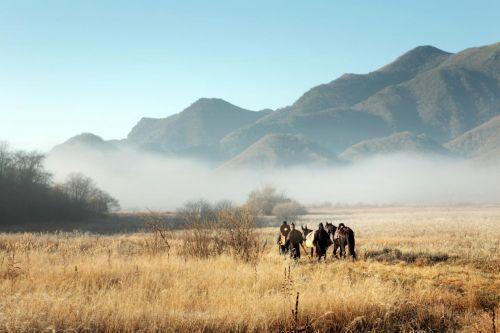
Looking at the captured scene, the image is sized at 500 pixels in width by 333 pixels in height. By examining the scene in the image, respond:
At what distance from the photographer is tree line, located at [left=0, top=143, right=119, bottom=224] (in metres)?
50.8

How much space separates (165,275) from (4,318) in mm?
4875

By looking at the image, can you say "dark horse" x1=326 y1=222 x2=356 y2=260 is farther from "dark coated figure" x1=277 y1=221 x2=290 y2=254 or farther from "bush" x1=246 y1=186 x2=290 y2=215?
"bush" x1=246 y1=186 x2=290 y2=215

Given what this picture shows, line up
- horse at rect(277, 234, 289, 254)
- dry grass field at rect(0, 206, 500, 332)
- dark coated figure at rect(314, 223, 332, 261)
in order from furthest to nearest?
horse at rect(277, 234, 289, 254)
dark coated figure at rect(314, 223, 332, 261)
dry grass field at rect(0, 206, 500, 332)

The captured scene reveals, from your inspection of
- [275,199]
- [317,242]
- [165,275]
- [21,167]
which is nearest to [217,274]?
[165,275]

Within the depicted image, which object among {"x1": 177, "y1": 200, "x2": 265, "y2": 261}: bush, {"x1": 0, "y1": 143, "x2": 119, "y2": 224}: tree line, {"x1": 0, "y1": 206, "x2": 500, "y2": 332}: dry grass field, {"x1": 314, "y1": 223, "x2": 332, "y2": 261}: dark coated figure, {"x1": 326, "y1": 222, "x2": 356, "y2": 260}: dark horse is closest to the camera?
{"x1": 0, "y1": 206, "x2": 500, "y2": 332}: dry grass field

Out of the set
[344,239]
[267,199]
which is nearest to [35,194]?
[267,199]

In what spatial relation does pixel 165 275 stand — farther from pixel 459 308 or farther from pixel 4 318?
pixel 459 308

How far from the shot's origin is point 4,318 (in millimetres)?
5957

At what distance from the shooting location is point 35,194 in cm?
5394

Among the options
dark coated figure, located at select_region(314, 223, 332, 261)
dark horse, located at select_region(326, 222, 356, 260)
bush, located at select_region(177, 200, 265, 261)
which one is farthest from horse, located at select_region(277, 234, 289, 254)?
dark horse, located at select_region(326, 222, 356, 260)

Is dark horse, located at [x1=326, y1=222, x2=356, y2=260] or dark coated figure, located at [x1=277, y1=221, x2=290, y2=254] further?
dark horse, located at [x1=326, y1=222, x2=356, y2=260]

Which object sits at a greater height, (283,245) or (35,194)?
(35,194)

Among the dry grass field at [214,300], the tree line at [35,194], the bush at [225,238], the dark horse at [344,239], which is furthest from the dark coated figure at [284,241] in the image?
the tree line at [35,194]

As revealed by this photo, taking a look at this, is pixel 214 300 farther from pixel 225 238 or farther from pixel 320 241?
pixel 320 241
